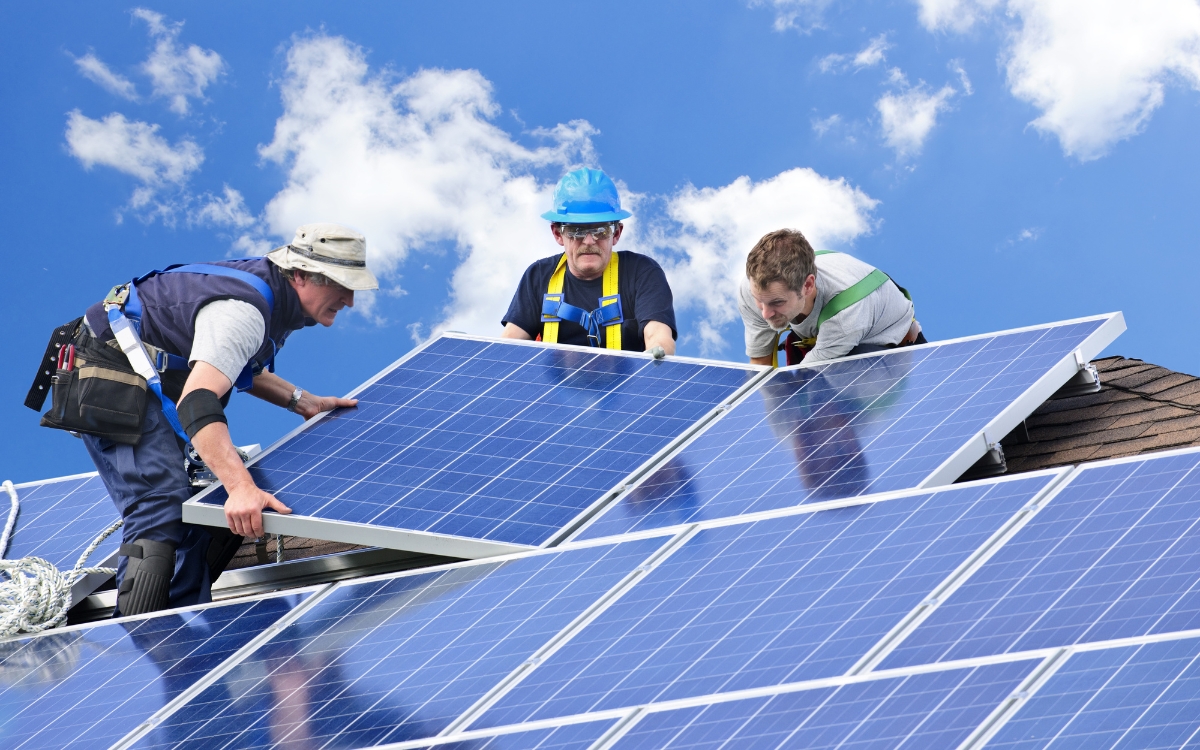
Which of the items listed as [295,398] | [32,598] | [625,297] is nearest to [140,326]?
[295,398]

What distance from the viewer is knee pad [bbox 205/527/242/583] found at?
8883 mm

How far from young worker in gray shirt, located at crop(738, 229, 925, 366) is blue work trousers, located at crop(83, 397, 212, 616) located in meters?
3.62

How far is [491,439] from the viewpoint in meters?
8.49

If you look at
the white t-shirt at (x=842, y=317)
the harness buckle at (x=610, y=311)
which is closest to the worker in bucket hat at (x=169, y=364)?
the harness buckle at (x=610, y=311)

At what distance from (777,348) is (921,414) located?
1.64 m

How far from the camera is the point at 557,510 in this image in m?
7.57

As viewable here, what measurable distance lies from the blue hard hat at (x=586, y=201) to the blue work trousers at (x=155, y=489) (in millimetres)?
3152

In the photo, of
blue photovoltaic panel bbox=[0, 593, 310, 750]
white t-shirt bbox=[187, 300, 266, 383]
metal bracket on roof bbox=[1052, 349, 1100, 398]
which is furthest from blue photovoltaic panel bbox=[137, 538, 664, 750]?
metal bracket on roof bbox=[1052, 349, 1100, 398]

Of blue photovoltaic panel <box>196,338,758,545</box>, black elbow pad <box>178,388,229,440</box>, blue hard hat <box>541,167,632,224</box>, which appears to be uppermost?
blue hard hat <box>541,167,632,224</box>

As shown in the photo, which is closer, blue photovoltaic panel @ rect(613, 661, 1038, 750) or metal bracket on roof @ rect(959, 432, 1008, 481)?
blue photovoltaic panel @ rect(613, 661, 1038, 750)

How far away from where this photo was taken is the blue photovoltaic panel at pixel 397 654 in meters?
5.94

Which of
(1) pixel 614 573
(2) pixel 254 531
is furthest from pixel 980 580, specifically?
(2) pixel 254 531

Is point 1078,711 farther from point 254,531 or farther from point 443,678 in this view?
point 254,531

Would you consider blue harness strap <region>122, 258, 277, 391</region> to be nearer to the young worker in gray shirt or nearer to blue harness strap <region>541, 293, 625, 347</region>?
blue harness strap <region>541, 293, 625, 347</region>
